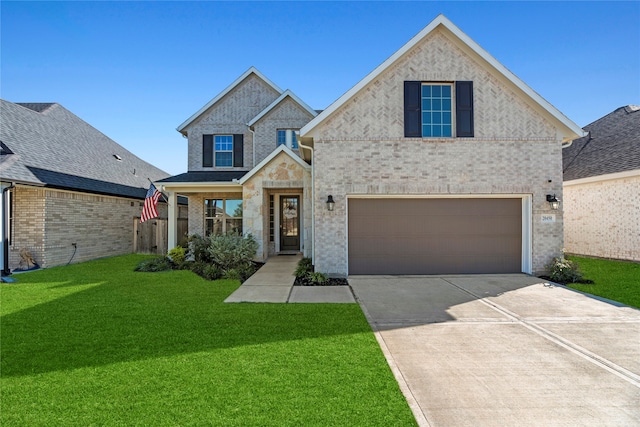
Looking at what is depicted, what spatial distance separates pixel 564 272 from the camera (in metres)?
8.49

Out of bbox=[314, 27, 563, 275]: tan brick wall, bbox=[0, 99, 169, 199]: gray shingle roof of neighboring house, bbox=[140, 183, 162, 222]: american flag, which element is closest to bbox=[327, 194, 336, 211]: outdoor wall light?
bbox=[314, 27, 563, 275]: tan brick wall

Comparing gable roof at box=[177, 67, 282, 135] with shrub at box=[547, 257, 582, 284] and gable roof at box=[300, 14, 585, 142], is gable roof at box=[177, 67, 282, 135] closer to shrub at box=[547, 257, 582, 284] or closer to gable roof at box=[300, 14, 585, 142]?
gable roof at box=[300, 14, 585, 142]

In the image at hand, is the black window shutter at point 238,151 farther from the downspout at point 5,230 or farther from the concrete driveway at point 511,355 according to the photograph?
the concrete driveway at point 511,355

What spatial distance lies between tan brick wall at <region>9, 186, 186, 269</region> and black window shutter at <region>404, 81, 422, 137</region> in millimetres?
12559

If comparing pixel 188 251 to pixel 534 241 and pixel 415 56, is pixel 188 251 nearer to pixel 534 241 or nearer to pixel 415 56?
pixel 415 56

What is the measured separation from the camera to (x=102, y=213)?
13.4 m

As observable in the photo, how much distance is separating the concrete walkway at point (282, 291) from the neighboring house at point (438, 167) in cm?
125

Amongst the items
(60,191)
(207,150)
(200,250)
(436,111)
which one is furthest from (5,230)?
(436,111)

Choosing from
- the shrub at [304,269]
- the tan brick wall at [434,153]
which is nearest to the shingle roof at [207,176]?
the shrub at [304,269]

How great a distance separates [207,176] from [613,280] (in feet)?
48.1

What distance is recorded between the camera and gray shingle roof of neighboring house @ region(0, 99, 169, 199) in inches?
431

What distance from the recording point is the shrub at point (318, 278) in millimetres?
8312

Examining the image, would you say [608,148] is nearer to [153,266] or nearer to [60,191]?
[153,266]

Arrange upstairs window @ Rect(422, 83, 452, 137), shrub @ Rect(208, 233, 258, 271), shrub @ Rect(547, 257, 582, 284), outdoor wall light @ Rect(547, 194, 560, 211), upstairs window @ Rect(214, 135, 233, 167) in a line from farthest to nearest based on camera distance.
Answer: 1. upstairs window @ Rect(214, 135, 233, 167)
2. shrub @ Rect(208, 233, 258, 271)
3. upstairs window @ Rect(422, 83, 452, 137)
4. outdoor wall light @ Rect(547, 194, 560, 211)
5. shrub @ Rect(547, 257, 582, 284)
